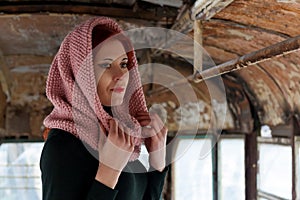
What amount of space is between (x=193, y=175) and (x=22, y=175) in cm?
145

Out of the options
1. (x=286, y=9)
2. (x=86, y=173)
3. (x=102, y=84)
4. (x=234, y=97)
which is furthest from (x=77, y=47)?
(x=234, y=97)

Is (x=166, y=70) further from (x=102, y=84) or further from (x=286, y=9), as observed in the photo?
(x=102, y=84)

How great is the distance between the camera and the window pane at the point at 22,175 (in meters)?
3.51

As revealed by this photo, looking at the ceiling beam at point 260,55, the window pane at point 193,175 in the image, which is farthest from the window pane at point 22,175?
the ceiling beam at point 260,55

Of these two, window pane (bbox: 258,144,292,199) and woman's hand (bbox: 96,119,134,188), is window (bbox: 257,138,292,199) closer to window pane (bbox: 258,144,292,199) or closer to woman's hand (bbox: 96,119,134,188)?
window pane (bbox: 258,144,292,199)

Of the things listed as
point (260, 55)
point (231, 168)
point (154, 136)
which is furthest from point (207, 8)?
point (231, 168)

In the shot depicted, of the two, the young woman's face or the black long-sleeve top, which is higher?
the young woman's face

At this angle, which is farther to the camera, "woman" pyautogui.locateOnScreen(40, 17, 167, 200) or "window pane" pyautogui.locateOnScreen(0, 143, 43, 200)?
"window pane" pyautogui.locateOnScreen(0, 143, 43, 200)

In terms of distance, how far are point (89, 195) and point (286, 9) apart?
1138 millimetres

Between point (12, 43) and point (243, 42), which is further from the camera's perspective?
point (12, 43)

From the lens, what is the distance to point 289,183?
107 inches

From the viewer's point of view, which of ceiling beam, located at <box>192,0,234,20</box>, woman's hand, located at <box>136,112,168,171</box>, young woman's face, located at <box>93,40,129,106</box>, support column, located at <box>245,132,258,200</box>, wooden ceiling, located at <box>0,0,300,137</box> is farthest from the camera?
support column, located at <box>245,132,258,200</box>

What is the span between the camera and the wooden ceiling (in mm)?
1911

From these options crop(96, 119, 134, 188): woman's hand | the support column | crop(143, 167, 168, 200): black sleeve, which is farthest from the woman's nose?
the support column
